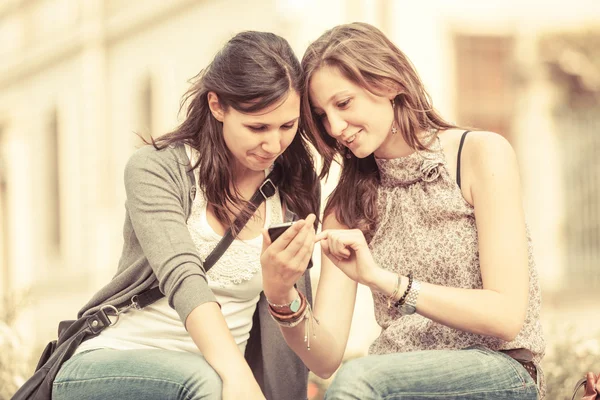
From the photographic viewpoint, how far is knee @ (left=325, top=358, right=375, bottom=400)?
2.62 metres

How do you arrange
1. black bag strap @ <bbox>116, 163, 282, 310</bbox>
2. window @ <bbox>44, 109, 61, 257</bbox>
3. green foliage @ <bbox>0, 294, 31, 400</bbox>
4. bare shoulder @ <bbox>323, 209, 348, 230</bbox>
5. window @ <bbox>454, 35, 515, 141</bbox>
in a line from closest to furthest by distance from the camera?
black bag strap @ <bbox>116, 163, 282, 310</bbox> < bare shoulder @ <bbox>323, 209, 348, 230</bbox> < green foliage @ <bbox>0, 294, 31, 400</bbox> < window @ <bbox>454, 35, 515, 141</bbox> < window @ <bbox>44, 109, 61, 257</bbox>

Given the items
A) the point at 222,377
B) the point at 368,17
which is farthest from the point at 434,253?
the point at 368,17

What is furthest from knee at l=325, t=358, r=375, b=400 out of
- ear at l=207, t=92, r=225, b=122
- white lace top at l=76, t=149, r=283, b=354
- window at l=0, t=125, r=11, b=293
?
window at l=0, t=125, r=11, b=293

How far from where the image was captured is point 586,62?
35.8 ft

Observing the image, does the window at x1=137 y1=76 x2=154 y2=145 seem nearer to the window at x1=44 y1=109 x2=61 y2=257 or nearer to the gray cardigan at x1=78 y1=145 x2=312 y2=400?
the window at x1=44 y1=109 x2=61 y2=257

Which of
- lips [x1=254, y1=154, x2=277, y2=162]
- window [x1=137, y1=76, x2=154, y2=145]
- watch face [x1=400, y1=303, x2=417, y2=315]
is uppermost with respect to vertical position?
lips [x1=254, y1=154, x2=277, y2=162]

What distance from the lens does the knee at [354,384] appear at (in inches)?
103

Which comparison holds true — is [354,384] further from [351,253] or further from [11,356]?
[11,356]

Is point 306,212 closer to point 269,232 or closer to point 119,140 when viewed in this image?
point 269,232

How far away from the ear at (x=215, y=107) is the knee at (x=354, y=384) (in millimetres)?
921

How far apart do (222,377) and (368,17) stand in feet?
21.8

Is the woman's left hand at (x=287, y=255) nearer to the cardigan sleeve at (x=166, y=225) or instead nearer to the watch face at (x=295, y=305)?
the watch face at (x=295, y=305)

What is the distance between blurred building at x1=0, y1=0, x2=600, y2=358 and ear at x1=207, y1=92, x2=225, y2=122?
15.6 ft

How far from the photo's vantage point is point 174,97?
12.1 m
